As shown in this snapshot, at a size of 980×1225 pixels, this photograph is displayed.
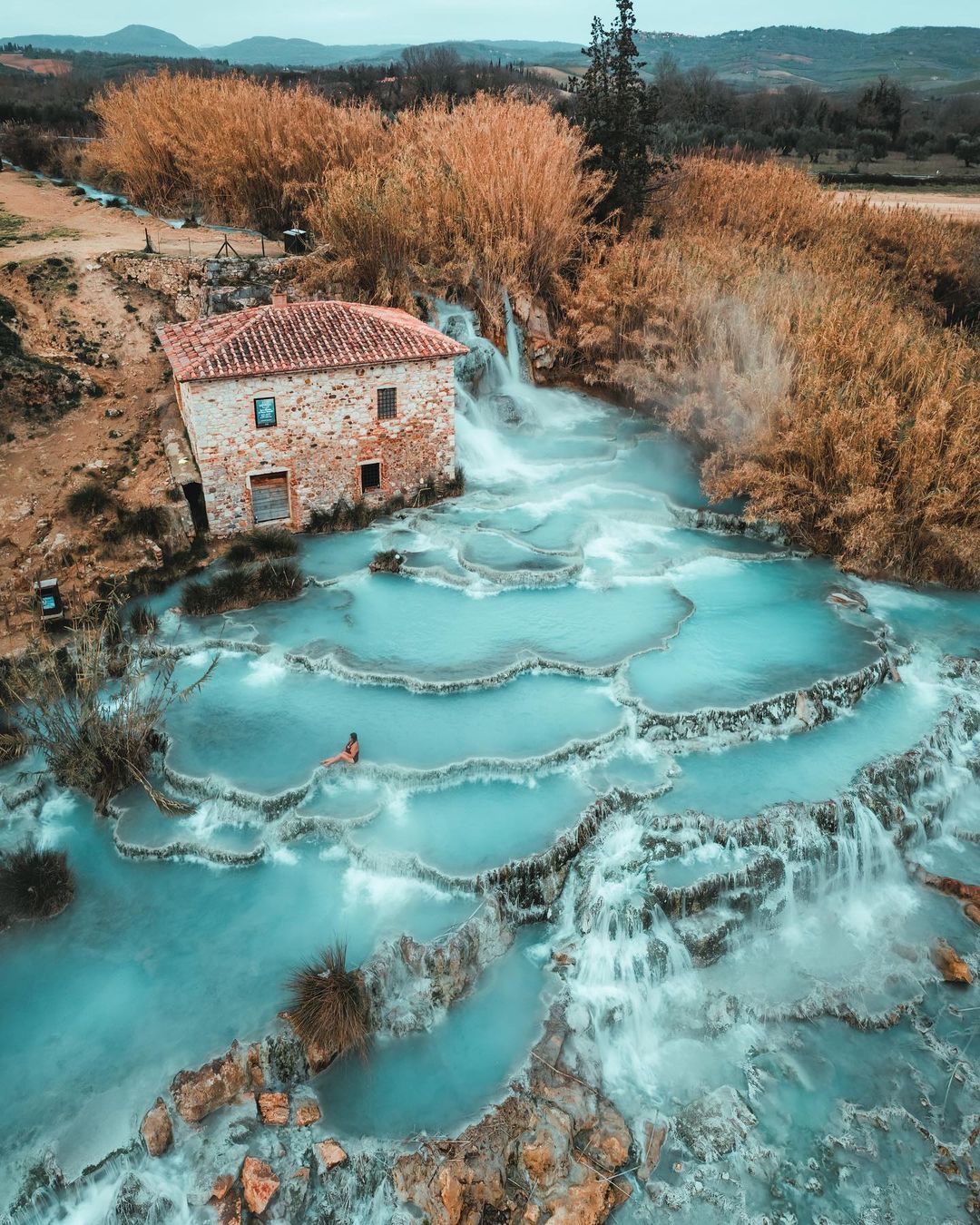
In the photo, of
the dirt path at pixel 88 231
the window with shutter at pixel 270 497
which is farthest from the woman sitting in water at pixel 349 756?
the dirt path at pixel 88 231

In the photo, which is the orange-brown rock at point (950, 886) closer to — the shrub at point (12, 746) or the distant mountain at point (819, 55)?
the shrub at point (12, 746)

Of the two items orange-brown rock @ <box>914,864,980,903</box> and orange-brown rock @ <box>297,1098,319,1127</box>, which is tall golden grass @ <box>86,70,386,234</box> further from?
orange-brown rock @ <box>297,1098,319,1127</box>

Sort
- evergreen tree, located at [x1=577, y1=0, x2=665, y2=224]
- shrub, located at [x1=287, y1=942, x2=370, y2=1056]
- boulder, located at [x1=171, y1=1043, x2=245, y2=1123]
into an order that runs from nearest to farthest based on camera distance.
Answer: boulder, located at [x1=171, y1=1043, x2=245, y2=1123] < shrub, located at [x1=287, y1=942, x2=370, y2=1056] < evergreen tree, located at [x1=577, y1=0, x2=665, y2=224]

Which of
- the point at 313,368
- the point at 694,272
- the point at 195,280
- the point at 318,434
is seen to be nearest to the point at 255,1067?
the point at 318,434

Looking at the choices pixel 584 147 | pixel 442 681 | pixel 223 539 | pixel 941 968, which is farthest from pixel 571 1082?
pixel 584 147

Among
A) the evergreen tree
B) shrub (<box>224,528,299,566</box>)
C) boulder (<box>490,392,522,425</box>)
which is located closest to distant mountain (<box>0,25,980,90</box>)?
the evergreen tree

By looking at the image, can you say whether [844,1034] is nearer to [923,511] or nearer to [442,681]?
[442,681]
